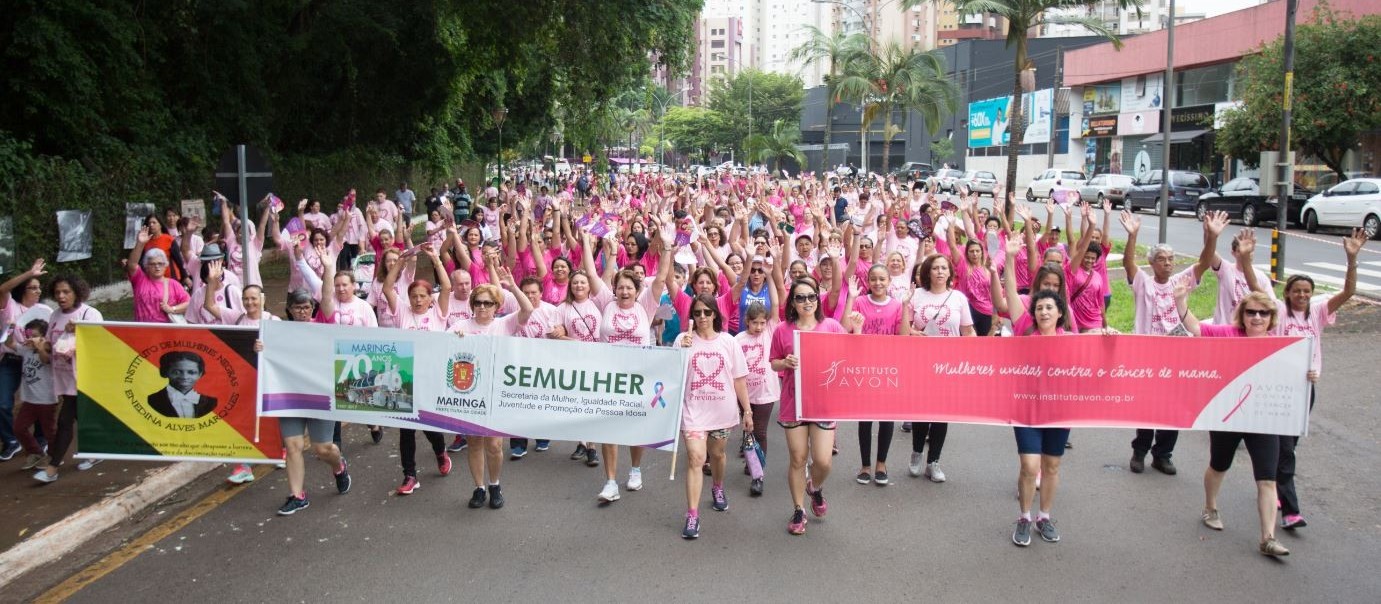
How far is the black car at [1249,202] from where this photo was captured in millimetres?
27531

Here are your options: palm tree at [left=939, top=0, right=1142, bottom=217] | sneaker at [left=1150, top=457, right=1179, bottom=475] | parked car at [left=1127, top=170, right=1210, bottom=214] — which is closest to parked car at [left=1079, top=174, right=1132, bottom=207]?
parked car at [left=1127, top=170, right=1210, bottom=214]

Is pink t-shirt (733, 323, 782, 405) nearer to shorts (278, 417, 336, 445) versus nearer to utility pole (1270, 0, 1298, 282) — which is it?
shorts (278, 417, 336, 445)

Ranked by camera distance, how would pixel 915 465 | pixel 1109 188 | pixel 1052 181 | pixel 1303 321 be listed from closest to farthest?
pixel 1303 321 < pixel 915 465 < pixel 1109 188 < pixel 1052 181

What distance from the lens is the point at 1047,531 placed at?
6.38 meters

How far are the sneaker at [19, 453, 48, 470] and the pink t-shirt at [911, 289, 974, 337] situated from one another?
21.1 feet

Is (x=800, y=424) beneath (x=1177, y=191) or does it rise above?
beneath

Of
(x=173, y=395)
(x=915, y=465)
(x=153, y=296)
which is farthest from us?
(x=153, y=296)

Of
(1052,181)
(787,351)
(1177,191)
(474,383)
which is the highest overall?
(1052,181)

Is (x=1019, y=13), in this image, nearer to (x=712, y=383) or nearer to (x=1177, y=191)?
(x=1177, y=191)

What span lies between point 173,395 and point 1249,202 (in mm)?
28369

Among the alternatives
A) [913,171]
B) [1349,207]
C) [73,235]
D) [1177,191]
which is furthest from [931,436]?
[913,171]

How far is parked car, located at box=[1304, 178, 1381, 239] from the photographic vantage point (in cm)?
2428

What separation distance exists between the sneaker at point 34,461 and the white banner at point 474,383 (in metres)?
2.10

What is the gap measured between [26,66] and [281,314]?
15.7ft
